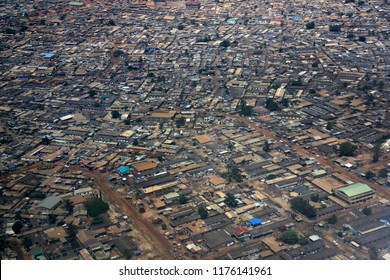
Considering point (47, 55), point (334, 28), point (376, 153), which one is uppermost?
point (334, 28)

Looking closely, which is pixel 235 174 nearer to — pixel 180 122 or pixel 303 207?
pixel 303 207

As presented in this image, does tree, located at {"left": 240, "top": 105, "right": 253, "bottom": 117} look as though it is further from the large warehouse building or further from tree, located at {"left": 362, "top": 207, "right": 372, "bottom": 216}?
tree, located at {"left": 362, "top": 207, "right": 372, "bottom": 216}

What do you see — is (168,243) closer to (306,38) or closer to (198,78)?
(198,78)

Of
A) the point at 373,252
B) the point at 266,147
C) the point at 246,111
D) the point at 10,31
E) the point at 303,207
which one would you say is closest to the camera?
the point at 373,252

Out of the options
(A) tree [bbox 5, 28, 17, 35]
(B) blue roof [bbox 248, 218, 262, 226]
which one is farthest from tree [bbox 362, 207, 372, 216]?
(A) tree [bbox 5, 28, 17, 35]

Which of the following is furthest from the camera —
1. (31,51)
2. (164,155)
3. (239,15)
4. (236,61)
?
(239,15)

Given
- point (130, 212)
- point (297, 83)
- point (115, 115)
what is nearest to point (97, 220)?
point (130, 212)

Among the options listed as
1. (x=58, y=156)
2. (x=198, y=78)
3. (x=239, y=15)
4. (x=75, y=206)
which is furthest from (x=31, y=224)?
(x=239, y=15)
